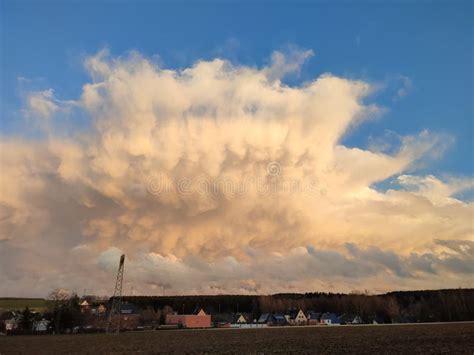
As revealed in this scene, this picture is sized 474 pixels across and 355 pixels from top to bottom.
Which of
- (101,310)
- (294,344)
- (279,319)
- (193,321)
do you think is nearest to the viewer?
(294,344)

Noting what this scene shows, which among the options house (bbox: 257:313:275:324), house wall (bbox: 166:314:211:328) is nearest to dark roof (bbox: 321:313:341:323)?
house (bbox: 257:313:275:324)

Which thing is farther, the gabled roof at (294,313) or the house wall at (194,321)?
the gabled roof at (294,313)

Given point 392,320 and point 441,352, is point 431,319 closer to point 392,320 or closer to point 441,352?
point 392,320

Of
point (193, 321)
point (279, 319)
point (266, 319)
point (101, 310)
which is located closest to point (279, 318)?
point (279, 319)

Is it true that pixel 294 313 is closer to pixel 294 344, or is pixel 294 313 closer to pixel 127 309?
pixel 127 309

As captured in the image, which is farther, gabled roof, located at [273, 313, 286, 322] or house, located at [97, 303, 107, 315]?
gabled roof, located at [273, 313, 286, 322]

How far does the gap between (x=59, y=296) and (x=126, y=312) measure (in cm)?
4792

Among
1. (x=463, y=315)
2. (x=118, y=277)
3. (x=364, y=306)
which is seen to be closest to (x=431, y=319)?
(x=463, y=315)

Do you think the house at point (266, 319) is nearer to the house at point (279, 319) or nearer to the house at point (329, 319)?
the house at point (279, 319)

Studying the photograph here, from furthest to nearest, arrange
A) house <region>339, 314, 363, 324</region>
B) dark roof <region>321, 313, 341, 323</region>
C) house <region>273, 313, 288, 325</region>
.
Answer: dark roof <region>321, 313, 341, 323</region>, house <region>339, 314, 363, 324</region>, house <region>273, 313, 288, 325</region>

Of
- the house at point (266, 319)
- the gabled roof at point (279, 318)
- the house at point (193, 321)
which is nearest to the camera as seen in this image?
the house at point (193, 321)

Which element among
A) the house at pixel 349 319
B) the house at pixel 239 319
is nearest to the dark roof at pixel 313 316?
the house at pixel 349 319

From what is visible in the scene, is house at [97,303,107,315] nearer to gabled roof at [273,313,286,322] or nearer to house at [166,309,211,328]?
house at [166,309,211,328]

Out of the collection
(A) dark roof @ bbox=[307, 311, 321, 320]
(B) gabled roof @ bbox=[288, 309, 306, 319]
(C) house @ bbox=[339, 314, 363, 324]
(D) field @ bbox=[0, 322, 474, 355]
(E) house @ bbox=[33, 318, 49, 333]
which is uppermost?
(B) gabled roof @ bbox=[288, 309, 306, 319]
